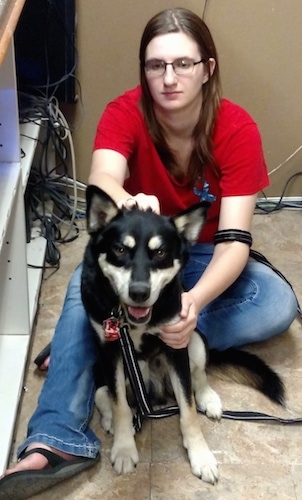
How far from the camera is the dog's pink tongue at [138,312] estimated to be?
132 centimetres

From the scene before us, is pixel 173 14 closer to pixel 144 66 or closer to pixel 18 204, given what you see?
pixel 144 66

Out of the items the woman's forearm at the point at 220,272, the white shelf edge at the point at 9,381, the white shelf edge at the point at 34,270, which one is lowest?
the white shelf edge at the point at 9,381

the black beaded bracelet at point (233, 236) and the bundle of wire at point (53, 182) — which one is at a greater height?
the black beaded bracelet at point (233, 236)

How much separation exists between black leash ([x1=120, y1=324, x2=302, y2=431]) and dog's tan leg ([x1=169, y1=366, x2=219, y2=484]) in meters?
0.08

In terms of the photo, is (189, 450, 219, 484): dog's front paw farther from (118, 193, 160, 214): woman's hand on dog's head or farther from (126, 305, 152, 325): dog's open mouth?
(118, 193, 160, 214): woman's hand on dog's head

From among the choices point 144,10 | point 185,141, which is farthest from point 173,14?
point 144,10

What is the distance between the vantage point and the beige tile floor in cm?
146

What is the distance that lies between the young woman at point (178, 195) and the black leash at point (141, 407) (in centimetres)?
9

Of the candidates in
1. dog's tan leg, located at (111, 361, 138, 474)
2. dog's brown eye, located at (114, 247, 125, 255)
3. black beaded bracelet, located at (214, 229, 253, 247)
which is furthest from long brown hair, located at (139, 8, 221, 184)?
dog's tan leg, located at (111, 361, 138, 474)

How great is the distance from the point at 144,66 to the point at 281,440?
3.12 ft

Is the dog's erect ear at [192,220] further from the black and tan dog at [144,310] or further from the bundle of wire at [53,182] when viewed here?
the bundle of wire at [53,182]

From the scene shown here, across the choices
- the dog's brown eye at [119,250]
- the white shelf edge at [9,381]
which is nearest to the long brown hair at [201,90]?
the dog's brown eye at [119,250]

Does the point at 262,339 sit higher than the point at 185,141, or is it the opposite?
the point at 185,141

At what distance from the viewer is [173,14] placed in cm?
147
